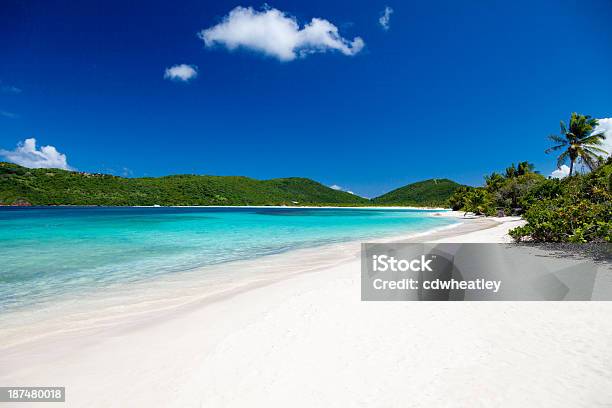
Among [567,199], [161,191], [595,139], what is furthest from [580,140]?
[161,191]

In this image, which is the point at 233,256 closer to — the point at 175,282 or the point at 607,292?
the point at 175,282

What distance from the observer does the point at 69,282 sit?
749 cm

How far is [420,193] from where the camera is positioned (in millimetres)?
152625

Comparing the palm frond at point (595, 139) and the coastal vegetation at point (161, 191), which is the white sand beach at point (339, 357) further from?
the coastal vegetation at point (161, 191)

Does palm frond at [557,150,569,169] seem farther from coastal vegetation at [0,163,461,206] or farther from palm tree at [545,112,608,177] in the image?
coastal vegetation at [0,163,461,206]

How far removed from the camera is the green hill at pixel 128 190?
96562mm

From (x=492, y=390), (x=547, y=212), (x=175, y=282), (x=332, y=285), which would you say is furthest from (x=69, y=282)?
(x=547, y=212)

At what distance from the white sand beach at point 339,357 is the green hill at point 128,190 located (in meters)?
120

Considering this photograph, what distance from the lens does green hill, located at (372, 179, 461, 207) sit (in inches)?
5542

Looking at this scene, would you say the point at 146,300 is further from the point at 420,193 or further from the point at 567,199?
the point at 420,193

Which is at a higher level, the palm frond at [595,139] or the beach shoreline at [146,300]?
the palm frond at [595,139]

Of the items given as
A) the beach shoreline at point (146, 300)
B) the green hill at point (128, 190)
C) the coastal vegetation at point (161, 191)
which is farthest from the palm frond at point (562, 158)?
the green hill at point (128, 190)

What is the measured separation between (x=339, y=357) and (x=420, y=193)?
160758 mm

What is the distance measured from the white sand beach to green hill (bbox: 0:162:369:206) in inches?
4714
